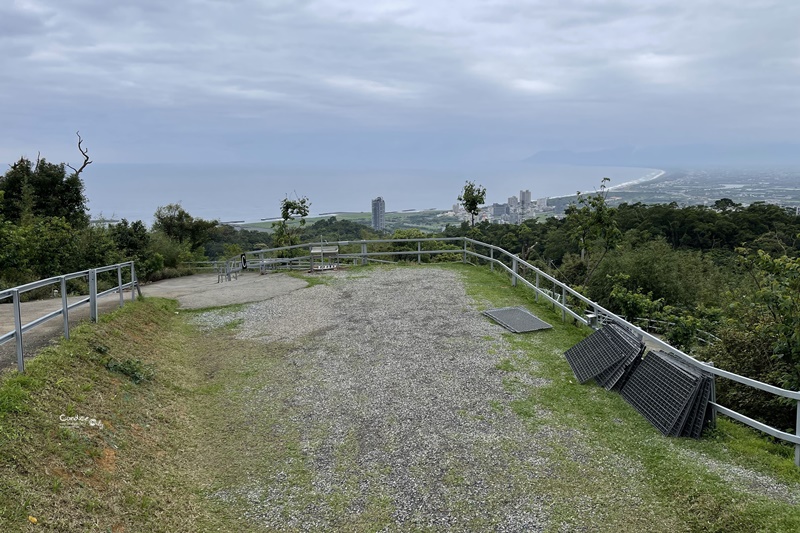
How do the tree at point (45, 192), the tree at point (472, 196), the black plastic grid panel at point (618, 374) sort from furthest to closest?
the tree at point (45, 192), the tree at point (472, 196), the black plastic grid panel at point (618, 374)

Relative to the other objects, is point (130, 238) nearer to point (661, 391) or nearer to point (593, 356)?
point (593, 356)

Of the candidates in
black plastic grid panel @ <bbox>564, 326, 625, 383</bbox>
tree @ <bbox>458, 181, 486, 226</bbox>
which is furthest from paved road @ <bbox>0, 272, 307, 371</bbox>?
tree @ <bbox>458, 181, 486, 226</bbox>

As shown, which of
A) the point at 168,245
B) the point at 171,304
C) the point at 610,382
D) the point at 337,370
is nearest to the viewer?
the point at 610,382

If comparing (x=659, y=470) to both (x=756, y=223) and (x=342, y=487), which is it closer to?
(x=342, y=487)

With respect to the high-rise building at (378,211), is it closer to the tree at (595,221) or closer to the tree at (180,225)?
the tree at (180,225)

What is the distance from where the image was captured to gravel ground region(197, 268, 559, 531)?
477 centimetres

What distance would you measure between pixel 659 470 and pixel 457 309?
698cm

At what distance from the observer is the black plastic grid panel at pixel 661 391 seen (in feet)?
19.2

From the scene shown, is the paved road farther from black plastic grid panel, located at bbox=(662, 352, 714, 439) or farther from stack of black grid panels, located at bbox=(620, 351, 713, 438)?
black plastic grid panel, located at bbox=(662, 352, 714, 439)

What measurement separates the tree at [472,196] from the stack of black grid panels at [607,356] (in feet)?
50.2

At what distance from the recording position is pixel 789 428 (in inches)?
269

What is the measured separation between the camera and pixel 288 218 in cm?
3058

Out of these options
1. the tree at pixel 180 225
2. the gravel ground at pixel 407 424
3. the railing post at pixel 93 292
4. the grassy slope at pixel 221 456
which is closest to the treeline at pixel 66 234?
the tree at pixel 180 225

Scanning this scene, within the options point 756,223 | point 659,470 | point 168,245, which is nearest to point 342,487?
point 659,470
